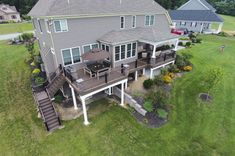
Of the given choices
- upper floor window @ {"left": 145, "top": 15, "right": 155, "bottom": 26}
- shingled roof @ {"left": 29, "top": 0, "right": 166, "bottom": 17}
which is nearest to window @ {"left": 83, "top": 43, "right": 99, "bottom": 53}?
shingled roof @ {"left": 29, "top": 0, "right": 166, "bottom": 17}

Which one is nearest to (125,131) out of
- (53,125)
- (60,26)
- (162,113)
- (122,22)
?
(162,113)

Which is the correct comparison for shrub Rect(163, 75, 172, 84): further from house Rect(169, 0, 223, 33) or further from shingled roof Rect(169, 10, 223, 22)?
shingled roof Rect(169, 10, 223, 22)

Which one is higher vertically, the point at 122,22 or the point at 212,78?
the point at 122,22

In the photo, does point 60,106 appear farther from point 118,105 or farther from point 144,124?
point 144,124

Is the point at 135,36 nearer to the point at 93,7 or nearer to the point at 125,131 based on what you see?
the point at 93,7

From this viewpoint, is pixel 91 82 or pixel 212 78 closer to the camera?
pixel 91 82

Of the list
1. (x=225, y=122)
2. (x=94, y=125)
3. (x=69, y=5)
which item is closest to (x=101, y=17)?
(x=69, y=5)
